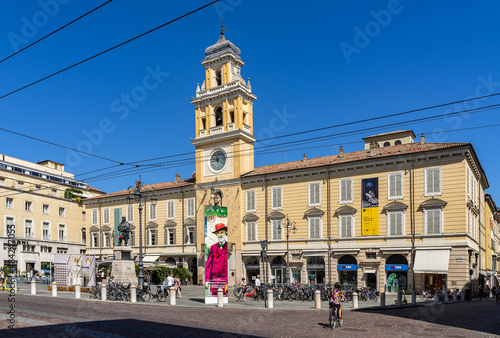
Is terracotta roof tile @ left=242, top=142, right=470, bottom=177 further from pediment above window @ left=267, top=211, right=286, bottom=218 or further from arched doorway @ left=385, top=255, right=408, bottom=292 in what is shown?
arched doorway @ left=385, top=255, right=408, bottom=292

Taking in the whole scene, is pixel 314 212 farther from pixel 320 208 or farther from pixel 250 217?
pixel 250 217

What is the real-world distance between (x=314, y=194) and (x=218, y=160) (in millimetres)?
11121

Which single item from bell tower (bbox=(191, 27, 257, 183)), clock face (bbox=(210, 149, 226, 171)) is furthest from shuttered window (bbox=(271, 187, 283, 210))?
clock face (bbox=(210, 149, 226, 171))

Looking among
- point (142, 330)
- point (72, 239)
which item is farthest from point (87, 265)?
point (72, 239)

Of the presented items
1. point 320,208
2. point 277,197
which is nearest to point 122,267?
point 277,197

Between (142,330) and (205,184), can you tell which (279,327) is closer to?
(142,330)

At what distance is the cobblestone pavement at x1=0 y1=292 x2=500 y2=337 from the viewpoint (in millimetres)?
14836

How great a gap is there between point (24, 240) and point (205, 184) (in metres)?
24.2

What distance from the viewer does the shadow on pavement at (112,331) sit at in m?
14.0

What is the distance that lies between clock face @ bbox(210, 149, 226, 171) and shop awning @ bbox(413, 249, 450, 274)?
2047 centimetres

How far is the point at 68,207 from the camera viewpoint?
65250 mm

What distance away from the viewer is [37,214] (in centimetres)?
6041

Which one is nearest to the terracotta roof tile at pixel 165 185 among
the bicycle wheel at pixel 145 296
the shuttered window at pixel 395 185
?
the shuttered window at pixel 395 185

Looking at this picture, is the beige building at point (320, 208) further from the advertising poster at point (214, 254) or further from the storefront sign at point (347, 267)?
the advertising poster at point (214, 254)
